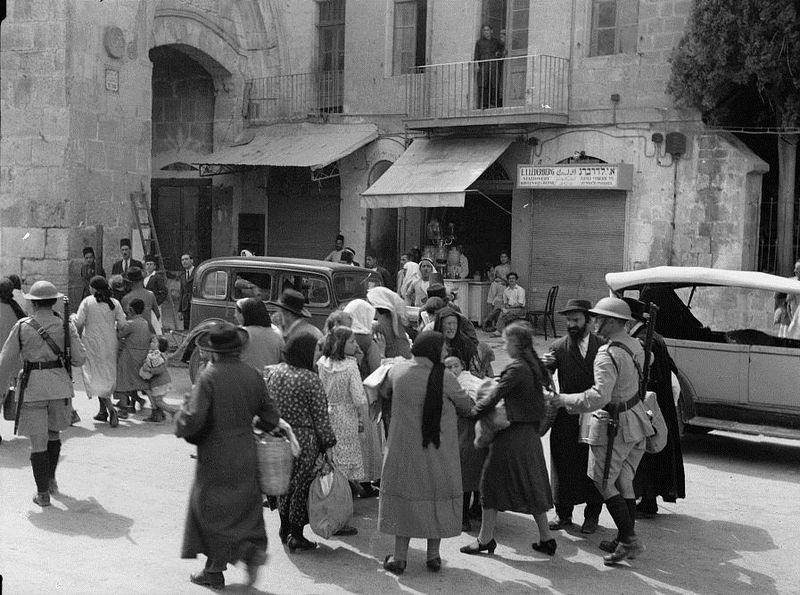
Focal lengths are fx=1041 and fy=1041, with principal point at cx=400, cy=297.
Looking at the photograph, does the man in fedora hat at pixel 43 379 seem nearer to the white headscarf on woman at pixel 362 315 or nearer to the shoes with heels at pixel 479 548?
the white headscarf on woman at pixel 362 315

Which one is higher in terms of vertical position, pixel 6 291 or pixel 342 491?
pixel 6 291

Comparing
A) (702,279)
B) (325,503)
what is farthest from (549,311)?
(325,503)

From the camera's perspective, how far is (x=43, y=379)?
7.62 meters

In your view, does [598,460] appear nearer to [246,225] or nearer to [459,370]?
[459,370]

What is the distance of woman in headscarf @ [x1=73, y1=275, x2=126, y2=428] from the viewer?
415 inches

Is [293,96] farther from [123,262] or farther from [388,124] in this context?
[123,262]

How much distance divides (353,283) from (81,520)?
17.8 ft

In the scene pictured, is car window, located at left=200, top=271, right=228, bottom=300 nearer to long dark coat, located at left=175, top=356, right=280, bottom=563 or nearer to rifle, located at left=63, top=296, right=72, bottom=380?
rifle, located at left=63, top=296, right=72, bottom=380

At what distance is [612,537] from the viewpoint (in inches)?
278

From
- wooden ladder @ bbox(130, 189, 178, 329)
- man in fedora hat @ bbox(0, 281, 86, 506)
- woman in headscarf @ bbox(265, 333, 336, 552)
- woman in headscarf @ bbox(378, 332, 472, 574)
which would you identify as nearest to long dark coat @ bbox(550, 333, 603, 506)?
woman in headscarf @ bbox(378, 332, 472, 574)

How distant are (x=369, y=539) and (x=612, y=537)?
165 centimetres

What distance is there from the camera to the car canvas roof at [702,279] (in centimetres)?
932

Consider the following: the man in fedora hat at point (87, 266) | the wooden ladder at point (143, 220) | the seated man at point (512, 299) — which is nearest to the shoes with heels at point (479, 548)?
the seated man at point (512, 299)

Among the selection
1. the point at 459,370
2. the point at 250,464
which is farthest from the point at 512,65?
the point at 250,464
